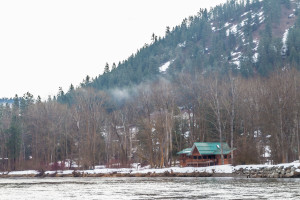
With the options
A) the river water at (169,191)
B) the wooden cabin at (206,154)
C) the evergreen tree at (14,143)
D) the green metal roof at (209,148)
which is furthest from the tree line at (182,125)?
the river water at (169,191)

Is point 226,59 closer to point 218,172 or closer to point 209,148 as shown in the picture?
Answer: point 209,148

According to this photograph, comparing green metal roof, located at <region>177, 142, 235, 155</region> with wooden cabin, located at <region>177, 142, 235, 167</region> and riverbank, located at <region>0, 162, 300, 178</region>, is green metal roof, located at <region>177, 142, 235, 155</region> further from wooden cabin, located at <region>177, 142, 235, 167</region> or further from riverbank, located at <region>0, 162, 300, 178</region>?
riverbank, located at <region>0, 162, 300, 178</region>

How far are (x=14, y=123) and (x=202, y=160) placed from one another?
41.5m

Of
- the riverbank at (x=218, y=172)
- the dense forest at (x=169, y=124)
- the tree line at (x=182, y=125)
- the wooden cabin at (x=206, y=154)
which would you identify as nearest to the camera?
the riverbank at (x=218, y=172)

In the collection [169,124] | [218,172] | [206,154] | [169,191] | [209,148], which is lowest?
[218,172]

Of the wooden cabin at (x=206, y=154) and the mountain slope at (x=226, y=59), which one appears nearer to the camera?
the wooden cabin at (x=206, y=154)

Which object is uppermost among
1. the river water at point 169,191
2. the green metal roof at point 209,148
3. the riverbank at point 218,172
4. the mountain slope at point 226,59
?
the mountain slope at point 226,59

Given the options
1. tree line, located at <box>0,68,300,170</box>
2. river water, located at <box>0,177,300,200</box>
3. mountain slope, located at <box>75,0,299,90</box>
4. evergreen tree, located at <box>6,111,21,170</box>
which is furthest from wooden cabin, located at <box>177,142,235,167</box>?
mountain slope, located at <box>75,0,299,90</box>

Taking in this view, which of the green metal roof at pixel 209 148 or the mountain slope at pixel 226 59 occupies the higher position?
the mountain slope at pixel 226 59

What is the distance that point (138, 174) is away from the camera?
1934 inches

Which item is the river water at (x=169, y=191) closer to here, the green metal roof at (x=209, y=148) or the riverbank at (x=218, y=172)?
the riverbank at (x=218, y=172)

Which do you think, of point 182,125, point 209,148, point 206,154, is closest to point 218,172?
point 206,154

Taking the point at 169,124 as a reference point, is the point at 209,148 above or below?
below

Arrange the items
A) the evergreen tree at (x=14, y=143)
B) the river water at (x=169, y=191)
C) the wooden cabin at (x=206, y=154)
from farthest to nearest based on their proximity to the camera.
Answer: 1. the evergreen tree at (x=14, y=143)
2. the wooden cabin at (x=206, y=154)
3. the river water at (x=169, y=191)
